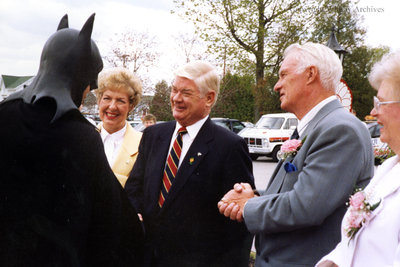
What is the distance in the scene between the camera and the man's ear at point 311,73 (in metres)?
2.30

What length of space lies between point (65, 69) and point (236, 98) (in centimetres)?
3128

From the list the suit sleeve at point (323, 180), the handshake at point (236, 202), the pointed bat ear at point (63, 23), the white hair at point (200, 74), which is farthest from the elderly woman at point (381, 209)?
the pointed bat ear at point (63, 23)

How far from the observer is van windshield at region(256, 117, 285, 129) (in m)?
17.9

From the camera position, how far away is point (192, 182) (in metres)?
2.67

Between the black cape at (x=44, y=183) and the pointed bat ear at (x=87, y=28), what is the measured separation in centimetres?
32

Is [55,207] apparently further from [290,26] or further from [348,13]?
[348,13]

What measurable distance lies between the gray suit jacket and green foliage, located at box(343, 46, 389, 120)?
132 feet

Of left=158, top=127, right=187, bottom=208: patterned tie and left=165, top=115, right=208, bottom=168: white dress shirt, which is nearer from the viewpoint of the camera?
left=158, top=127, right=187, bottom=208: patterned tie

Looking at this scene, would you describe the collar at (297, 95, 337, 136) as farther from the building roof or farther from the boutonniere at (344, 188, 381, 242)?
the building roof

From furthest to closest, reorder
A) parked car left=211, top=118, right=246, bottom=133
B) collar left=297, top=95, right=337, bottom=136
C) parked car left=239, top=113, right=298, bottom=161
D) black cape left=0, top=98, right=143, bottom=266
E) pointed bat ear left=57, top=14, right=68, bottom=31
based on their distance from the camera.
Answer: parked car left=211, top=118, right=246, bottom=133 < parked car left=239, top=113, right=298, bottom=161 < collar left=297, top=95, right=337, bottom=136 < pointed bat ear left=57, top=14, right=68, bottom=31 < black cape left=0, top=98, right=143, bottom=266

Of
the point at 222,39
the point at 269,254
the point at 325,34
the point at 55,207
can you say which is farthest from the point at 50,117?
the point at 325,34

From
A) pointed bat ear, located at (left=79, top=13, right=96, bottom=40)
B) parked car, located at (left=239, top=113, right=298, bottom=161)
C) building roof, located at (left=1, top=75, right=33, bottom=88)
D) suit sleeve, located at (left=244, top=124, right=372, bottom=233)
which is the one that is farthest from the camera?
building roof, located at (left=1, top=75, right=33, bottom=88)

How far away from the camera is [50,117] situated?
5.02 feet

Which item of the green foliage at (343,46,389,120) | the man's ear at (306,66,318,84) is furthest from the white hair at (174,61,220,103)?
the green foliage at (343,46,389,120)
